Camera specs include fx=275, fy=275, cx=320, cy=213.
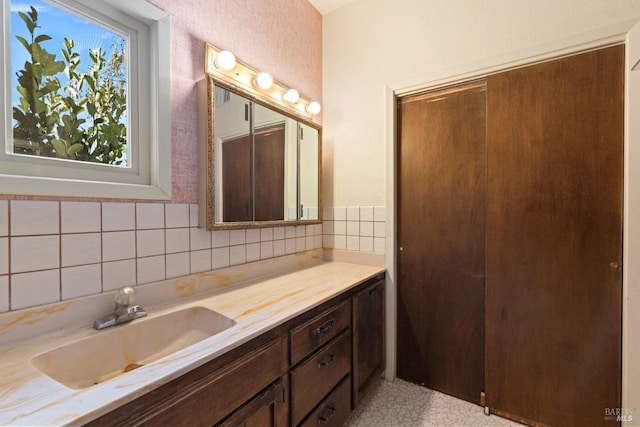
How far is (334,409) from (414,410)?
23.2 inches

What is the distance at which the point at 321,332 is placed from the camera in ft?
4.11

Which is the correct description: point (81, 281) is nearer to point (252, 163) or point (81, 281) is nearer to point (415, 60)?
point (252, 163)

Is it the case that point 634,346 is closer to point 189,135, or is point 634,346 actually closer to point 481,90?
point 481,90

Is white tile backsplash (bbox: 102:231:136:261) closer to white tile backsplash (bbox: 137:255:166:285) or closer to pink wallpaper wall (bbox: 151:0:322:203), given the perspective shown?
white tile backsplash (bbox: 137:255:166:285)

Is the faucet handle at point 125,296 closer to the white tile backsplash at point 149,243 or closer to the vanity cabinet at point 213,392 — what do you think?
the white tile backsplash at point 149,243

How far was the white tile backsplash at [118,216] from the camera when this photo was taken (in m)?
1.03

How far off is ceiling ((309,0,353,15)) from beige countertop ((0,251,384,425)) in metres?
1.91

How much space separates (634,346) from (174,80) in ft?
8.04

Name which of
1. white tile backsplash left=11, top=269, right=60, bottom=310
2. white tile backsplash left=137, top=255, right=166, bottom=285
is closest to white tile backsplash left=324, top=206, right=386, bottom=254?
white tile backsplash left=137, top=255, right=166, bottom=285

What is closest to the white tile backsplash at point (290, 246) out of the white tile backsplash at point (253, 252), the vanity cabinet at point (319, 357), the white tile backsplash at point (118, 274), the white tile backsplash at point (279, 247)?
the white tile backsplash at point (279, 247)

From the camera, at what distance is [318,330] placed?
4.04ft

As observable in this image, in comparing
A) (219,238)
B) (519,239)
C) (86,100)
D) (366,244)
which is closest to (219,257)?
(219,238)

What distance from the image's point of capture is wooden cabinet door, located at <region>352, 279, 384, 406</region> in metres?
1.53

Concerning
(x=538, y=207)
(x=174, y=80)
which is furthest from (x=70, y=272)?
(x=538, y=207)
